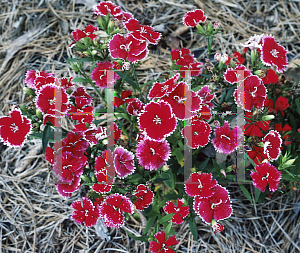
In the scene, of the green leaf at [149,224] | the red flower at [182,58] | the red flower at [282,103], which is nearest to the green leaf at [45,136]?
the green leaf at [149,224]

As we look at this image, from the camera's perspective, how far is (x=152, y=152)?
182cm

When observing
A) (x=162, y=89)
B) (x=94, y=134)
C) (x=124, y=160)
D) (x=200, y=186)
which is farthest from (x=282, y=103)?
(x=94, y=134)

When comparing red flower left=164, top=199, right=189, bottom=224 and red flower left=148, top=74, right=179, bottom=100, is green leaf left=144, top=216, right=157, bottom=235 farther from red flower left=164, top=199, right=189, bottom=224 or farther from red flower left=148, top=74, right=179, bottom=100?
red flower left=148, top=74, right=179, bottom=100

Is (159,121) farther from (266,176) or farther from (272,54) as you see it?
(272,54)

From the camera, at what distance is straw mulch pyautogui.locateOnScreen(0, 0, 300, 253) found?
97.7 inches

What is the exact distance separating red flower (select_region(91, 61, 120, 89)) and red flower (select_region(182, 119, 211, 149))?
72cm

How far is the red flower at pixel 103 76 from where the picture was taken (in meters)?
2.14

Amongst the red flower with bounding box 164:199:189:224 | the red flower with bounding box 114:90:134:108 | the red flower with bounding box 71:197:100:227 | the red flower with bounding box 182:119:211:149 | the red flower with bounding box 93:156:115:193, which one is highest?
the red flower with bounding box 114:90:134:108

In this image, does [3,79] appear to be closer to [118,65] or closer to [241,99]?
[118,65]

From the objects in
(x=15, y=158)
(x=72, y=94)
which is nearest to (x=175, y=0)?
(x=72, y=94)

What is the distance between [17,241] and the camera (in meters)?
2.60

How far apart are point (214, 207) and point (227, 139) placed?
1.53 feet

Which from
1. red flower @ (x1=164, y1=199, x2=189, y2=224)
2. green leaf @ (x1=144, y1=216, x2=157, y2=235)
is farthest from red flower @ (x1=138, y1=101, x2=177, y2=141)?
green leaf @ (x1=144, y1=216, x2=157, y2=235)

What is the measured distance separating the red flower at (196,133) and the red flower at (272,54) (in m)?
0.66
